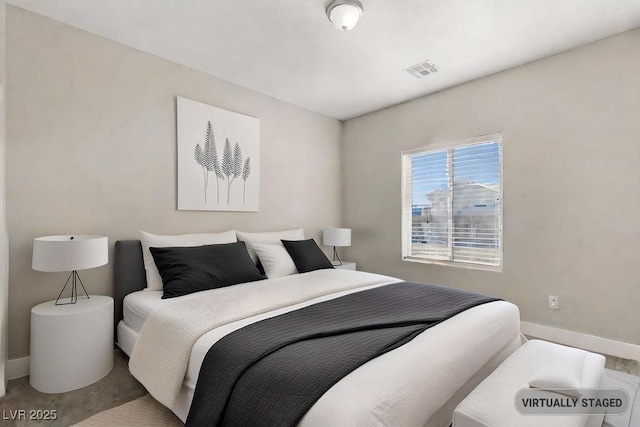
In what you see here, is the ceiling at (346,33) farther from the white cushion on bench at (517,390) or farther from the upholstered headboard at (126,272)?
the white cushion on bench at (517,390)

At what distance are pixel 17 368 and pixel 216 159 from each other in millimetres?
2178

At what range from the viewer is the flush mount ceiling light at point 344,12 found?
206cm

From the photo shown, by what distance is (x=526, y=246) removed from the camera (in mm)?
2945

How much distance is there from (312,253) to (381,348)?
203cm

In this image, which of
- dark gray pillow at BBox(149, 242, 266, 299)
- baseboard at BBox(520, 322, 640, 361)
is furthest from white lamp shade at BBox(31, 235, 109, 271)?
baseboard at BBox(520, 322, 640, 361)

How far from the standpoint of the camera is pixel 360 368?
1182 millimetres

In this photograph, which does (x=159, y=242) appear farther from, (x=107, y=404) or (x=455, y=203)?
(x=455, y=203)

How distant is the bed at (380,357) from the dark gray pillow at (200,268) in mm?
98

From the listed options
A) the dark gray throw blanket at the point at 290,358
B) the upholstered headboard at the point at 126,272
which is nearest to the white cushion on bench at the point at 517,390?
the dark gray throw blanket at the point at 290,358

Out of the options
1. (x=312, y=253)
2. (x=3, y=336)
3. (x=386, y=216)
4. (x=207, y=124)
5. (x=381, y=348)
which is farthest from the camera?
(x=386, y=216)

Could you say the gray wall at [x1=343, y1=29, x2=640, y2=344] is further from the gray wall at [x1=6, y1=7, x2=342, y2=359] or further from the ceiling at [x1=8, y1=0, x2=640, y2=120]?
the gray wall at [x1=6, y1=7, x2=342, y2=359]

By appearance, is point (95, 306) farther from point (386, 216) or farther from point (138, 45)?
point (386, 216)

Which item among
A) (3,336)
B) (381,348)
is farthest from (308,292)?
(3,336)

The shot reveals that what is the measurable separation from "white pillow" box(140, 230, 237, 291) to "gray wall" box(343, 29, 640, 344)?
253cm
